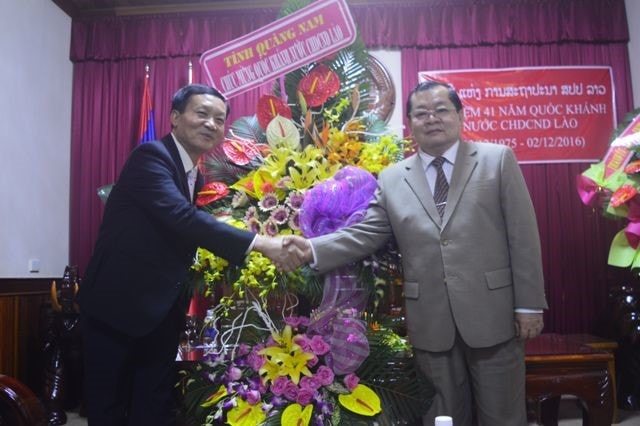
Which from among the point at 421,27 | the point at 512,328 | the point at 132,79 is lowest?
the point at 512,328

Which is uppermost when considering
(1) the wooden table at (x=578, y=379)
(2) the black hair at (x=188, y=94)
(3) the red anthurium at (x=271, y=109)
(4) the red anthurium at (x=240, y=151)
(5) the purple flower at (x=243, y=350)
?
(2) the black hair at (x=188, y=94)

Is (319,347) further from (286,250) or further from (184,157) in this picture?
(184,157)

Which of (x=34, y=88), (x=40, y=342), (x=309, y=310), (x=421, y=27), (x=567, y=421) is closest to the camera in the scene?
(x=309, y=310)

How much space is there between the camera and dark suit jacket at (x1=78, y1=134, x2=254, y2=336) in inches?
65.1

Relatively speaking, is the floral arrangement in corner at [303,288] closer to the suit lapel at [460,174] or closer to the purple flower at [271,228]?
the purple flower at [271,228]

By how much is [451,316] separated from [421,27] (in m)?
3.19

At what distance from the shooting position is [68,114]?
444cm

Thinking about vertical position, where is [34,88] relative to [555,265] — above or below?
above

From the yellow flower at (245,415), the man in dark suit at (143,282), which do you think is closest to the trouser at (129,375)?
the man in dark suit at (143,282)

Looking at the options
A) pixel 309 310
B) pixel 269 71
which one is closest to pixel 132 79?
pixel 269 71

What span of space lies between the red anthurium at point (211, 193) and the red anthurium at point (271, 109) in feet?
0.85

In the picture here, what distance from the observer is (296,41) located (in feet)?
6.17

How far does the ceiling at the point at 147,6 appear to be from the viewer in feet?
14.4

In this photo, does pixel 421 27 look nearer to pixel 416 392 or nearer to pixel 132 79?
pixel 132 79
